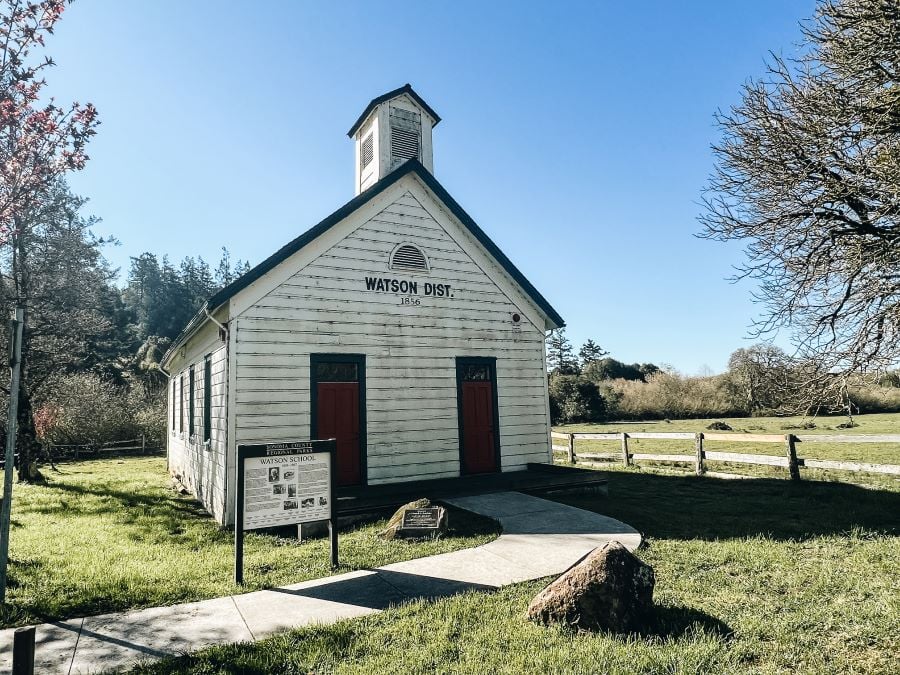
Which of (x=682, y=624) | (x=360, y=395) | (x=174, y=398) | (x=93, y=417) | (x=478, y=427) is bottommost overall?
(x=682, y=624)

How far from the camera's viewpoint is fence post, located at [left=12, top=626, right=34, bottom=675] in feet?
8.83

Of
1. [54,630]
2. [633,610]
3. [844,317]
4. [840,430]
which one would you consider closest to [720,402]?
[840,430]

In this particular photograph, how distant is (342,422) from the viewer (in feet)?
35.2

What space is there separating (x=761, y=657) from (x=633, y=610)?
40.1 inches

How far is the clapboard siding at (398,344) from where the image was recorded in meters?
10.1

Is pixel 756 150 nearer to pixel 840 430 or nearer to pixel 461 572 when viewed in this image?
pixel 461 572

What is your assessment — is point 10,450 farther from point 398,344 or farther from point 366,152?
point 366,152

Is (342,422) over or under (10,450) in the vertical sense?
under

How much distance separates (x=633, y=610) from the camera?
471 cm

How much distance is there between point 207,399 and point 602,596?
10.2 metres

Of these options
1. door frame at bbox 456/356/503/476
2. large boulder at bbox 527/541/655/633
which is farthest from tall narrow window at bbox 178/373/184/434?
large boulder at bbox 527/541/655/633

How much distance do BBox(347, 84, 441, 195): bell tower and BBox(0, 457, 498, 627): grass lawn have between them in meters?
9.18

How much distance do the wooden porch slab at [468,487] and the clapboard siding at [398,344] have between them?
441 millimetres

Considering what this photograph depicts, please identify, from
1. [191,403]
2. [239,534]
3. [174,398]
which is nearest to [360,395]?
[239,534]
